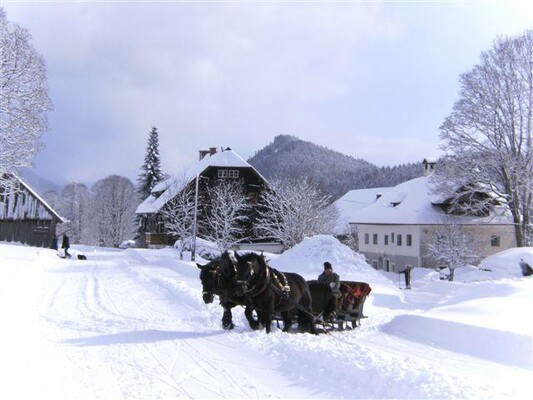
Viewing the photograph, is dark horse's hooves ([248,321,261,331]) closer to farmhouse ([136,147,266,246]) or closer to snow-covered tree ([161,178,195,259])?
snow-covered tree ([161,178,195,259])

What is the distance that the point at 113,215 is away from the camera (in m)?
85.6

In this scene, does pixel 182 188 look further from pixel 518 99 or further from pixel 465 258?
pixel 518 99

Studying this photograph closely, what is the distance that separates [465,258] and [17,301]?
1448 inches

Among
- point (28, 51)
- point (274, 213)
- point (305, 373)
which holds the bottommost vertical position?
point (305, 373)

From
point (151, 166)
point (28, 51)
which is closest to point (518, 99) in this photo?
point (28, 51)

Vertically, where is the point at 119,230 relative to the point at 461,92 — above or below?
below

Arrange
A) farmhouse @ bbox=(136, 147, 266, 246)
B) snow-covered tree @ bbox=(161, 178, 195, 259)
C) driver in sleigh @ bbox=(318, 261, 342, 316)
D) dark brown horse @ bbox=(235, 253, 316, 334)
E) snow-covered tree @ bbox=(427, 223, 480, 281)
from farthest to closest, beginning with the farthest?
1. farmhouse @ bbox=(136, 147, 266, 246)
2. snow-covered tree @ bbox=(161, 178, 195, 259)
3. snow-covered tree @ bbox=(427, 223, 480, 281)
4. driver in sleigh @ bbox=(318, 261, 342, 316)
5. dark brown horse @ bbox=(235, 253, 316, 334)

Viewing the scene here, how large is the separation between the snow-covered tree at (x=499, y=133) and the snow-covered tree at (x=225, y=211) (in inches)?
788

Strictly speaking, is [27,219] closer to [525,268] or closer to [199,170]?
[199,170]

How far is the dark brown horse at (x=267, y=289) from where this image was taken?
10820 millimetres

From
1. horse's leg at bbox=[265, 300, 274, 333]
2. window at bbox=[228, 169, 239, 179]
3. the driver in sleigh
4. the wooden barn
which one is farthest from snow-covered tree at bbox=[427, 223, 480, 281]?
horse's leg at bbox=[265, 300, 274, 333]

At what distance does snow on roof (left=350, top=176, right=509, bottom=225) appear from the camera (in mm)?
47688

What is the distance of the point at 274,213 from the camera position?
162 ft

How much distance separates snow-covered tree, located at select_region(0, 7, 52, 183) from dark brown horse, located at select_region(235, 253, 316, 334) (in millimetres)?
19621
